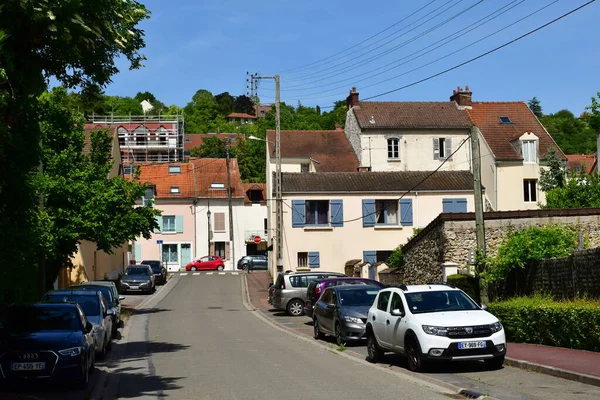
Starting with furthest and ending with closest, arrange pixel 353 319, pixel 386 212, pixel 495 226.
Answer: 1. pixel 386 212
2. pixel 495 226
3. pixel 353 319

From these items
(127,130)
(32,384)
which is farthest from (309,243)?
(127,130)

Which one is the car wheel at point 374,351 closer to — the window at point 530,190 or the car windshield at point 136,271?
the car windshield at point 136,271

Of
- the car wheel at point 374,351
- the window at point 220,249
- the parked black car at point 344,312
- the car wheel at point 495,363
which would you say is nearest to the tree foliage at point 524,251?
the parked black car at point 344,312

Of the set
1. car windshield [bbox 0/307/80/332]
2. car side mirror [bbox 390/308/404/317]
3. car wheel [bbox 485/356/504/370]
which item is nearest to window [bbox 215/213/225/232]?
car windshield [bbox 0/307/80/332]

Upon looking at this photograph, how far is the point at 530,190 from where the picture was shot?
53875 mm

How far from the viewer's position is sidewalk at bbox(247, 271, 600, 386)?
12.6 metres

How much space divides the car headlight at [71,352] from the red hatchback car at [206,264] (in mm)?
54083

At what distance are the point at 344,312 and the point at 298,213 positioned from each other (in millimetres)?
26864

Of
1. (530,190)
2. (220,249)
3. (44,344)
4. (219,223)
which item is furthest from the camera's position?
(220,249)

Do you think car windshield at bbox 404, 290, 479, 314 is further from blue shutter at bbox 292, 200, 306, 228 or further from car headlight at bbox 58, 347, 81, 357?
blue shutter at bbox 292, 200, 306, 228

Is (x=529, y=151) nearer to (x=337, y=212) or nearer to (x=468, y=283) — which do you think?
(x=337, y=212)

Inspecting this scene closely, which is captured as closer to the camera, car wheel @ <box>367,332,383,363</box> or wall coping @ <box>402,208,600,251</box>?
car wheel @ <box>367,332,383,363</box>

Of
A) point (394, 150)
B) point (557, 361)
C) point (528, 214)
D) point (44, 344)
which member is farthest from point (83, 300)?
point (394, 150)

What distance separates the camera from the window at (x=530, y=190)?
53656 millimetres
